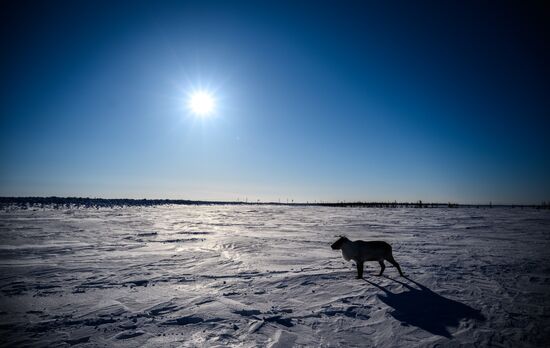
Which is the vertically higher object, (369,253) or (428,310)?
(369,253)

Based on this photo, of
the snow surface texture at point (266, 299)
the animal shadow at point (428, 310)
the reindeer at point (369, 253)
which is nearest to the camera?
the snow surface texture at point (266, 299)

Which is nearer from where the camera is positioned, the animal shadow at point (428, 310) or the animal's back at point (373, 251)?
the animal shadow at point (428, 310)

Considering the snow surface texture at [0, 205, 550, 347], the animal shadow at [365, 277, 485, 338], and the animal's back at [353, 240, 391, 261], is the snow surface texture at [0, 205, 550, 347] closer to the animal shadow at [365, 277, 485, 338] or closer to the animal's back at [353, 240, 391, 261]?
the animal shadow at [365, 277, 485, 338]

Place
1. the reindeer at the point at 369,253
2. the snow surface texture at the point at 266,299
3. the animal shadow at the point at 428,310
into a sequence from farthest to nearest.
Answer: the reindeer at the point at 369,253 < the animal shadow at the point at 428,310 < the snow surface texture at the point at 266,299

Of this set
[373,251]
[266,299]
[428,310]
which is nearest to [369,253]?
[373,251]

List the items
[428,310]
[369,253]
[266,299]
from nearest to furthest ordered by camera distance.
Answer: [428,310] → [266,299] → [369,253]

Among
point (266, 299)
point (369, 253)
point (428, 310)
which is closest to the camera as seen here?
point (428, 310)

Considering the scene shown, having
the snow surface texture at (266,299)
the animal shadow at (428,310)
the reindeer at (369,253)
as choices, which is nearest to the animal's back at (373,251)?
the reindeer at (369,253)

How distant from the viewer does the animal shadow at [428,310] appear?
4715mm

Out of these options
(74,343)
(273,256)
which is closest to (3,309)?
(74,343)

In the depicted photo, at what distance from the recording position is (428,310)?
17.4ft

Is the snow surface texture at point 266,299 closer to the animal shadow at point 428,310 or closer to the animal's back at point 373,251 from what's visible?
the animal shadow at point 428,310

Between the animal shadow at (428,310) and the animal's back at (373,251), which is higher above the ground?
the animal's back at (373,251)

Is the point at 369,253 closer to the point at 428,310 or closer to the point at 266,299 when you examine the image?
the point at 428,310
